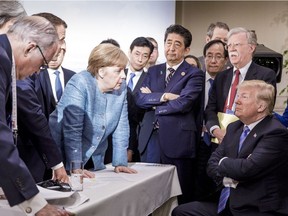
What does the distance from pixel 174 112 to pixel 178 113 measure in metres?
0.05

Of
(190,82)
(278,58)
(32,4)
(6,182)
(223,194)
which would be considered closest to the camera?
(6,182)

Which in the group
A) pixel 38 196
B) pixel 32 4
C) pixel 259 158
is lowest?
pixel 259 158

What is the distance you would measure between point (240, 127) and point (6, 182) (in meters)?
1.62

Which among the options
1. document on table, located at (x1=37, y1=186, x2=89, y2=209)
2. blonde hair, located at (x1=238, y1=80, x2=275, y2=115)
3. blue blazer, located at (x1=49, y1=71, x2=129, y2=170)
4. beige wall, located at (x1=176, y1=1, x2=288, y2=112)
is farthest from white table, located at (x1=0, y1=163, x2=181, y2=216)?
beige wall, located at (x1=176, y1=1, x2=288, y2=112)

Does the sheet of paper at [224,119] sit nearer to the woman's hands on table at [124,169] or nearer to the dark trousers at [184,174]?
the dark trousers at [184,174]

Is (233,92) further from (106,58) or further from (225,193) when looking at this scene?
Result: (106,58)

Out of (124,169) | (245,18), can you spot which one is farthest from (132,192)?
(245,18)

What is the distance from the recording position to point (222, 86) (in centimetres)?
303

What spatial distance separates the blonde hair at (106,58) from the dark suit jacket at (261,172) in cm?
78

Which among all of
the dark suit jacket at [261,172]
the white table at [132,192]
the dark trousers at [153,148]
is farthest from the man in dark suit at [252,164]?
the dark trousers at [153,148]

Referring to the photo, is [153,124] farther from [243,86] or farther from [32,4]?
[32,4]

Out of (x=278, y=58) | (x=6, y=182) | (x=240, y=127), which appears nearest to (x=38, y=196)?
(x=6, y=182)

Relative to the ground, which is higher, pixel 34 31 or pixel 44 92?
pixel 34 31

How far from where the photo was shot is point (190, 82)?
3035 mm
